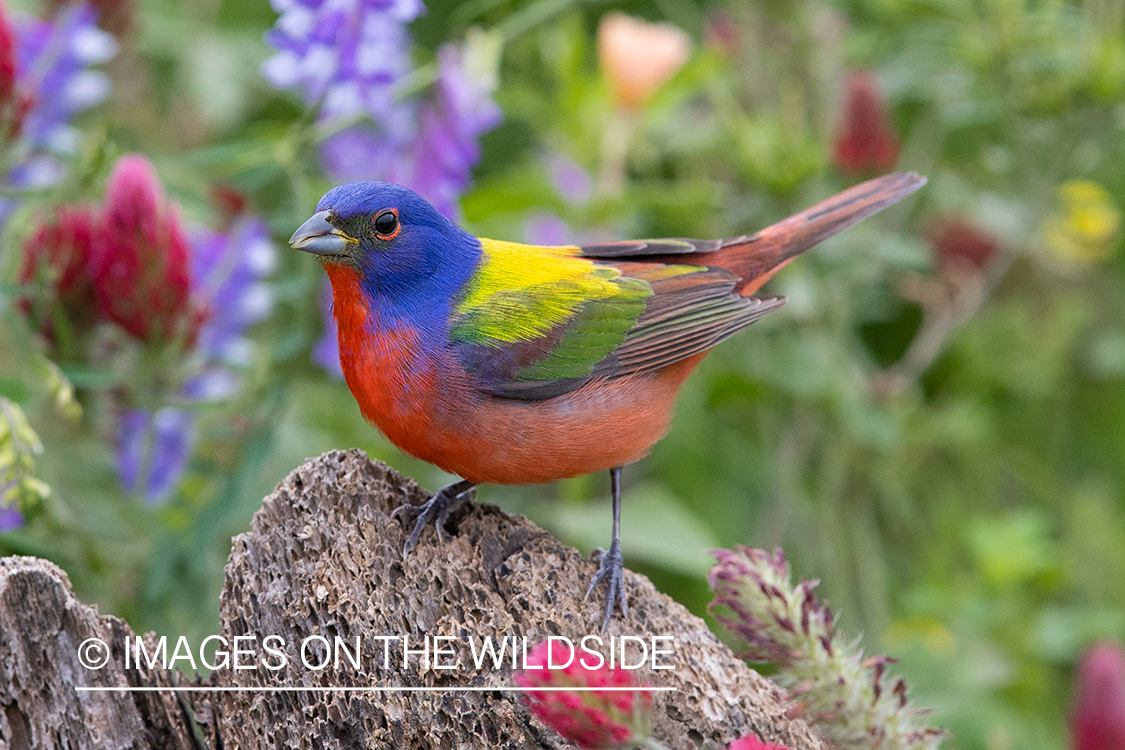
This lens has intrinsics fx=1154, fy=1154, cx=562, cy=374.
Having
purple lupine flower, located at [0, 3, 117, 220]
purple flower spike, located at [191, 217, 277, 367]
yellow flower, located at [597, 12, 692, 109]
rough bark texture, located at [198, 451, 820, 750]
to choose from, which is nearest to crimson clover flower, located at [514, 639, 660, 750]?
rough bark texture, located at [198, 451, 820, 750]

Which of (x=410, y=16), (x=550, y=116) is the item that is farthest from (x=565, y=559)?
(x=550, y=116)

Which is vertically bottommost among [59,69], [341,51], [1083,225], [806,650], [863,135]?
[806,650]

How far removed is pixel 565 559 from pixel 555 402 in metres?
0.37

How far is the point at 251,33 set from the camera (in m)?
4.55

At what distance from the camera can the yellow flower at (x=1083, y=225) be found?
4.80 meters

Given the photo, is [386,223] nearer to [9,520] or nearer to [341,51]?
[341,51]

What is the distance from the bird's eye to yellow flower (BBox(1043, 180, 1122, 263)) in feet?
10.6

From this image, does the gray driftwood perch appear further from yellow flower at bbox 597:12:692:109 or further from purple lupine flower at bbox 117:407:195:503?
yellow flower at bbox 597:12:692:109

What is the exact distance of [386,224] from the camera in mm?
2340

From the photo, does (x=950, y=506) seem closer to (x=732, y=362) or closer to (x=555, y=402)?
(x=732, y=362)

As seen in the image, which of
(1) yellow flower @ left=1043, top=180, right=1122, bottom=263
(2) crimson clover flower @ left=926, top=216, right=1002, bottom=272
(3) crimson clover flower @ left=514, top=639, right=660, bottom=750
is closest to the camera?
(3) crimson clover flower @ left=514, top=639, right=660, bottom=750

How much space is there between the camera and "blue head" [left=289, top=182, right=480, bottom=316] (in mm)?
2287

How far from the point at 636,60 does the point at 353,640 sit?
2574 millimetres

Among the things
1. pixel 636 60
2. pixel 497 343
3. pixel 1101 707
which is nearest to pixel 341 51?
pixel 497 343
